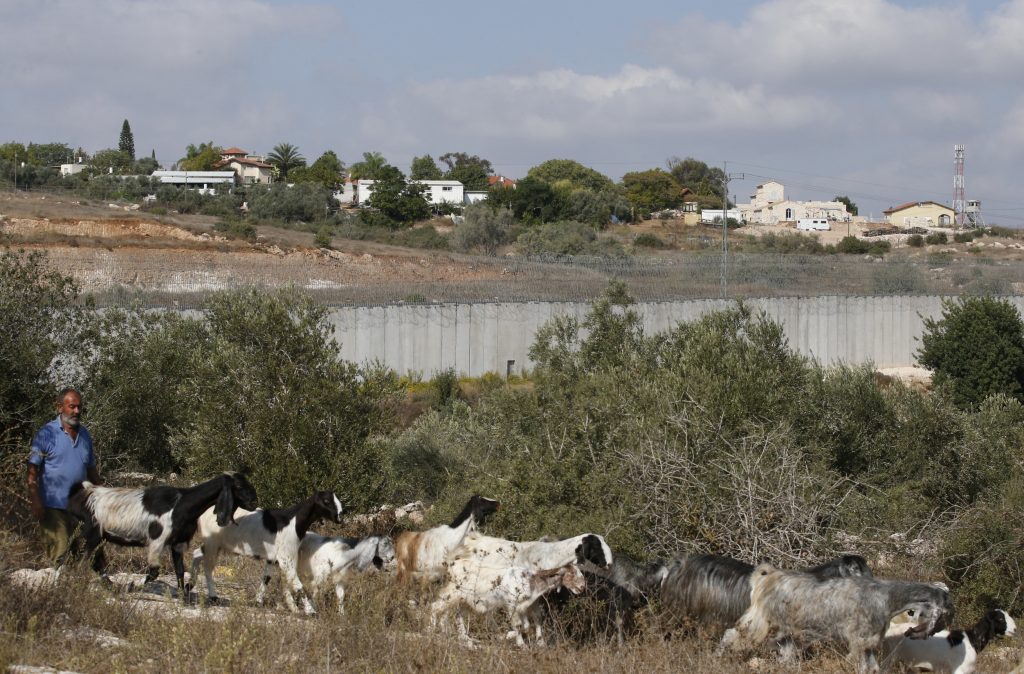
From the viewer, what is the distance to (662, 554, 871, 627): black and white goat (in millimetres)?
9008

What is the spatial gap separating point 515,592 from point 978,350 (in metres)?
34.5

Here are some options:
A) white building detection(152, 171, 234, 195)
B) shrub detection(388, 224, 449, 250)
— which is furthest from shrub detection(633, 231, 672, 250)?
white building detection(152, 171, 234, 195)

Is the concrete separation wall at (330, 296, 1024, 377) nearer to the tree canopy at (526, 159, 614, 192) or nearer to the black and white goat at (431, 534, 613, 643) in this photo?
the black and white goat at (431, 534, 613, 643)

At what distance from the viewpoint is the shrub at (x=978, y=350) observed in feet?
125

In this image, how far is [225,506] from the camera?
8898mm

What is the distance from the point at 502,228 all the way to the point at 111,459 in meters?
67.3

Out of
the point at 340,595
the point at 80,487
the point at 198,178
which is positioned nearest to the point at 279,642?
the point at 340,595

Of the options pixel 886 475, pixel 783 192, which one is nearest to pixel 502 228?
pixel 886 475

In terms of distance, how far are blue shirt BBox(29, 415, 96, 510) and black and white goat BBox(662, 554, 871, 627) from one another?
503 centimetres

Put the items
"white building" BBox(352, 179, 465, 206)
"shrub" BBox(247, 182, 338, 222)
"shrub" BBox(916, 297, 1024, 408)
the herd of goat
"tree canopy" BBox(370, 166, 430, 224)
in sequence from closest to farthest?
the herd of goat, "shrub" BBox(916, 297, 1024, 408), "shrub" BBox(247, 182, 338, 222), "tree canopy" BBox(370, 166, 430, 224), "white building" BBox(352, 179, 465, 206)

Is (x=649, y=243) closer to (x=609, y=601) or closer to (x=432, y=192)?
(x=432, y=192)

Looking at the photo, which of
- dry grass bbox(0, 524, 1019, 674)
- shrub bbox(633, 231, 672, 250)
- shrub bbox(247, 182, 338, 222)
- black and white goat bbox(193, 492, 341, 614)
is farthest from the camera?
shrub bbox(633, 231, 672, 250)

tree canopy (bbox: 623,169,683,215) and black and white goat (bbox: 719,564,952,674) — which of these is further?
tree canopy (bbox: 623,169,683,215)

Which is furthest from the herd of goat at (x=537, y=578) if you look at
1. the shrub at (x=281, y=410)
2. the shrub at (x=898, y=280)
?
the shrub at (x=898, y=280)
